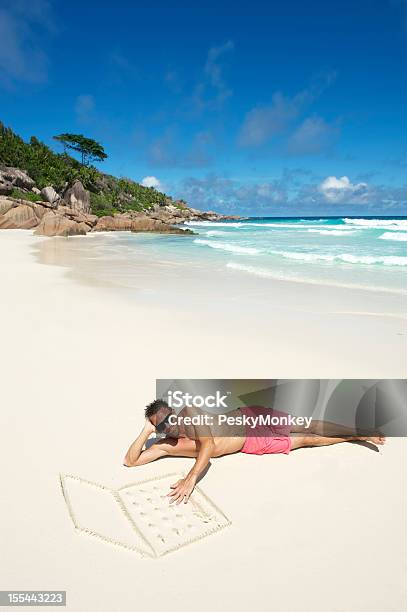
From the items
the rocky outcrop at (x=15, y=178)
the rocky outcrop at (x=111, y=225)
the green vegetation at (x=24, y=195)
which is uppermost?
the rocky outcrop at (x=15, y=178)

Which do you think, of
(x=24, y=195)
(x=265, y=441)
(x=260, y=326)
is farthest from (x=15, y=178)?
(x=265, y=441)

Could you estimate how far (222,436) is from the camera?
3.05m

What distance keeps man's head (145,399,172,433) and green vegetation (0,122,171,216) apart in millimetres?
47685

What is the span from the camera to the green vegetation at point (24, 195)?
4347cm

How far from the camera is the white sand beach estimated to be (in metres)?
1.99

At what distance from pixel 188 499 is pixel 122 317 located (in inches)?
172

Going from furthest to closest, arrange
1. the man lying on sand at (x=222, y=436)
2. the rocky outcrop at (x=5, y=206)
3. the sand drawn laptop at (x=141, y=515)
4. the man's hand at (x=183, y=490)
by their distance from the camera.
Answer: the rocky outcrop at (x=5, y=206)
the man lying on sand at (x=222, y=436)
the man's hand at (x=183, y=490)
the sand drawn laptop at (x=141, y=515)

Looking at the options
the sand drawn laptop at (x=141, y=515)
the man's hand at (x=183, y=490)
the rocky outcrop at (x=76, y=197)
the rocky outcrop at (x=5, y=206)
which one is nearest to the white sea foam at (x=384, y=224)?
the rocky outcrop at (x=76, y=197)

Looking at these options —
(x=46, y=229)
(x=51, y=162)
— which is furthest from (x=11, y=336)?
(x=51, y=162)

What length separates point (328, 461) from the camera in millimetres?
3033

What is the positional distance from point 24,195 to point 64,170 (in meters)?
13.5

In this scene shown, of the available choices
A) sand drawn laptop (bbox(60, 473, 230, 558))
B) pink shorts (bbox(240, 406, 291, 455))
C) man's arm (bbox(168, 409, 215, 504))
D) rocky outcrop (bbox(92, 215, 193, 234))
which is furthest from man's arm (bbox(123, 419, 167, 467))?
rocky outcrop (bbox(92, 215, 193, 234))

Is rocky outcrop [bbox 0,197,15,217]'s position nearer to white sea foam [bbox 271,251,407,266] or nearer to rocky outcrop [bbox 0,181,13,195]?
rocky outcrop [bbox 0,181,13,195]

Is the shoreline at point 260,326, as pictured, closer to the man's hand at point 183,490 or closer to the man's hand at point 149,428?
the man's hand at point 149,428
